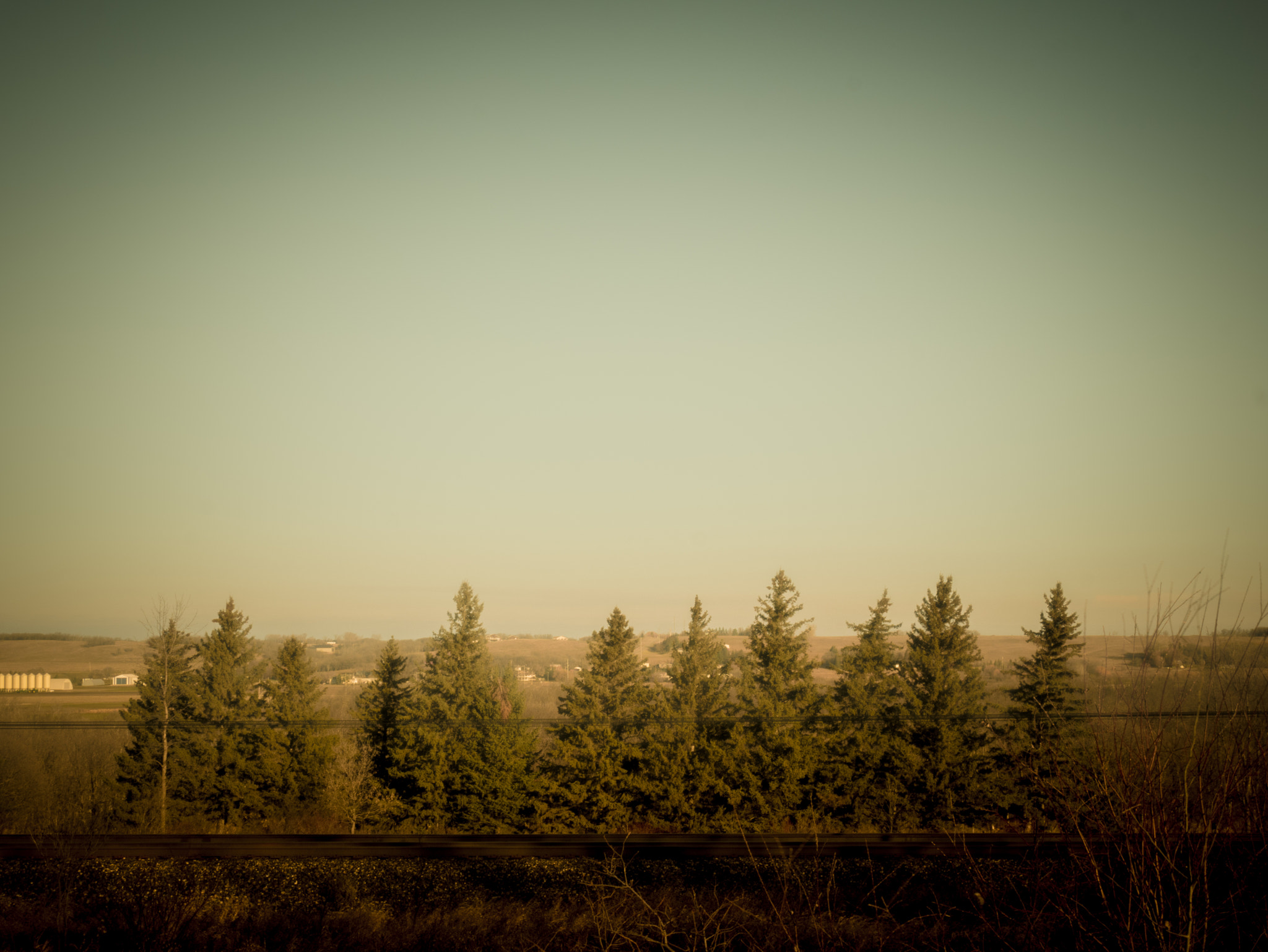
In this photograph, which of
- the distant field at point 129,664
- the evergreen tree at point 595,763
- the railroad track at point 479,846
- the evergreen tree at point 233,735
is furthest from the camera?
the distant field at point 129,664

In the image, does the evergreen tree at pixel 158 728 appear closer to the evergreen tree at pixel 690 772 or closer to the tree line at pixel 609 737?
the tree line at pixel 609 737

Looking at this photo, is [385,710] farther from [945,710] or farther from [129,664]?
[945,710]

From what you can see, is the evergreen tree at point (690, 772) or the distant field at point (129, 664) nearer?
the evergreen tree at point (690, 772)

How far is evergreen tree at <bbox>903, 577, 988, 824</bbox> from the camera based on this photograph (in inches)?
1046

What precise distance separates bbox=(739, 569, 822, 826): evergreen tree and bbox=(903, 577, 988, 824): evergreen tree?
13.4 feet

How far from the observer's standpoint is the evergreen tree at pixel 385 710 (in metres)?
29.3

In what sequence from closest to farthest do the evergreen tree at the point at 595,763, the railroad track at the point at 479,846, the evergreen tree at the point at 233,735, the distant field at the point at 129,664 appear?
the railroad track at the point at 479,846 < the evergreen tree at the point at 595,763 < the evergreen tree at the point at 233,735 < the distant field at the point at 129,664

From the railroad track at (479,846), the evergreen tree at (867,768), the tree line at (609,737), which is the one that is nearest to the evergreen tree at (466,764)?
the tree line at (609,737)

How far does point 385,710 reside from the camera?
31.6m

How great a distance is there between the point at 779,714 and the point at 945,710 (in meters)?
6.67

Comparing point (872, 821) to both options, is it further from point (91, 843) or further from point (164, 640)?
point (164, 640)

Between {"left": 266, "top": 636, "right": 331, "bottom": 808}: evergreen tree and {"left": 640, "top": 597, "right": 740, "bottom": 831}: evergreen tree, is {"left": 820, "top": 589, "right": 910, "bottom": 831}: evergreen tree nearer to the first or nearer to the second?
{"left": 640, "top": 597, "right": 740, "bottom": 831}: evergreen tree

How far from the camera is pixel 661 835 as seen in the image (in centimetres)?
1798

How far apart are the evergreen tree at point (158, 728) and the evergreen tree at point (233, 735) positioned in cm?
70
